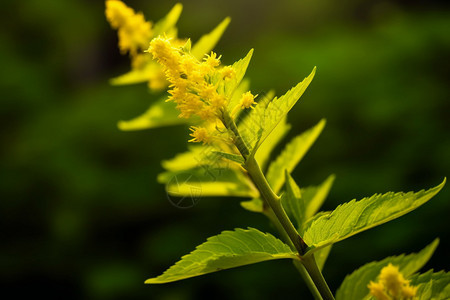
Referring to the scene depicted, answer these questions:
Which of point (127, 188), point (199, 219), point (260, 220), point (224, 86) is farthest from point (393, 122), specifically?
point (224, 86)

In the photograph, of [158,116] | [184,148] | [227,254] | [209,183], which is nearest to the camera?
[227,254]

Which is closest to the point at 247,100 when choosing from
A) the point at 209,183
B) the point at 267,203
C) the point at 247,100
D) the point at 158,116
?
the point at 247,100

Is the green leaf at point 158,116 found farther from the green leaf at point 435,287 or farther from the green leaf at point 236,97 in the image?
the green leaf at point 435,287

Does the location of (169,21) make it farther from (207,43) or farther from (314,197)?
(314,197)

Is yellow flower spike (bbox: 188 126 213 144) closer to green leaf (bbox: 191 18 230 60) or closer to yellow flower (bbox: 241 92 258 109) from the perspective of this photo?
yellow flower (bbox: 241 92 258 109)

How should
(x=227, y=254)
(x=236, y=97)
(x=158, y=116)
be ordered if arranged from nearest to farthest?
(x=227, y=254) < (x=236, y=97) < (x=158, y=116)

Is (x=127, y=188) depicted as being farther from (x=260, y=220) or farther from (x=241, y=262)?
(x=241, y=262)
